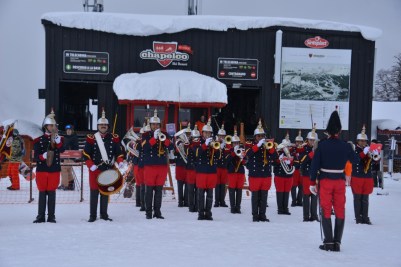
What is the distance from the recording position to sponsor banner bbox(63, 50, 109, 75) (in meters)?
19.5

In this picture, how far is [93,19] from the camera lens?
768 inches

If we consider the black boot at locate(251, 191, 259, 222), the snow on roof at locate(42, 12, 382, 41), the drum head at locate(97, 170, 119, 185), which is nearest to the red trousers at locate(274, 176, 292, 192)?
the black boot at locate(251, 191, 259, 222)

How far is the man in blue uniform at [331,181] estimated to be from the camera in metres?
7.28

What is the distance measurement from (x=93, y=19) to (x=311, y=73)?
9821mm

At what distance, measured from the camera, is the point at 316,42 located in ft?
68.7

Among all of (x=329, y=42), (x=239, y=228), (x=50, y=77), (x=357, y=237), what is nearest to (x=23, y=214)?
(x=239, y=228)

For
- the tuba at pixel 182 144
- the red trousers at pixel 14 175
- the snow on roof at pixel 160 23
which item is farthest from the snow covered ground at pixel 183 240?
the snow on roof at pixel 160 23

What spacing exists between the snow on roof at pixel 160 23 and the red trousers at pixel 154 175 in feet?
37.1

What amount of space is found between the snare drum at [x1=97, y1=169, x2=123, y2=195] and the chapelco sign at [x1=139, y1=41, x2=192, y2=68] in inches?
456

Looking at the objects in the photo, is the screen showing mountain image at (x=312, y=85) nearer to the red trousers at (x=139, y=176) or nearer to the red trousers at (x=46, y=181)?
the red trousers at (x=139, y=176)

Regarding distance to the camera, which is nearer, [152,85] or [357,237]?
[357,237]

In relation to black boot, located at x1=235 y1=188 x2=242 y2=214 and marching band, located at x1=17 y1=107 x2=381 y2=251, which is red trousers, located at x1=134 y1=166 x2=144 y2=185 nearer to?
marching band, located at x1=17 y1=107 x2=381 y2=251

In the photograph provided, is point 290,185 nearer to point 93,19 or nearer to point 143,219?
point 143,219

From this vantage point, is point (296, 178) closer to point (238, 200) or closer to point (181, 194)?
point (238, 200)
